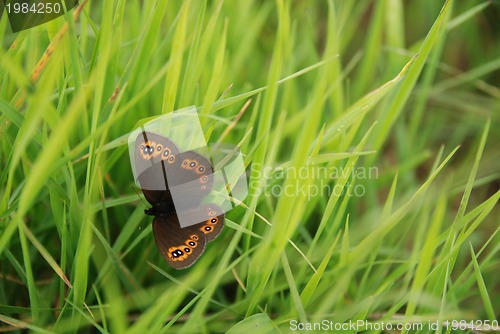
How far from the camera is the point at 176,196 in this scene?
0.97 metres

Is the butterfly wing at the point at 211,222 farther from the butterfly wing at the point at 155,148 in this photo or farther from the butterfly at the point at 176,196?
the butterfly wing at the point at 155,148

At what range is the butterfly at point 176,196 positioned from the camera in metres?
0.93

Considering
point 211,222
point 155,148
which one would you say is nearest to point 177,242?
point 211,222

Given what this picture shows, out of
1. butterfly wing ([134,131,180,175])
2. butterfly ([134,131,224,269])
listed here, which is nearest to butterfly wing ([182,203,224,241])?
butterfly ([134,131,224,269])

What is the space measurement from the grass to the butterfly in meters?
0.04

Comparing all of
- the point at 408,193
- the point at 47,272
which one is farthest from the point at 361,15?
the point at 47,272

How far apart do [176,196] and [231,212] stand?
4.2 inches

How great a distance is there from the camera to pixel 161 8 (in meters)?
0.95

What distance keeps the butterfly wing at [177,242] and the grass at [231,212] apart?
3 centimetres

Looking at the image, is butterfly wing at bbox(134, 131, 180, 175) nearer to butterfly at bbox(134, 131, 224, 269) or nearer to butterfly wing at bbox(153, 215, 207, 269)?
butterfly at bbox(134, 131, 224, 269)

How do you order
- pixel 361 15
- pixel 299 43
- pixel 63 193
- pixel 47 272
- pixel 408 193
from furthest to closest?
pixel 361 15
pixel 299 43
pixel 408 193
pixel 47 272
pixel 63 193

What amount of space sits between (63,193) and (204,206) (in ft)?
0.80

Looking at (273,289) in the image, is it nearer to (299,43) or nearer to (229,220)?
(229,220)

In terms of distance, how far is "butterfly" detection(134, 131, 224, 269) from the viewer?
929 millimetres
